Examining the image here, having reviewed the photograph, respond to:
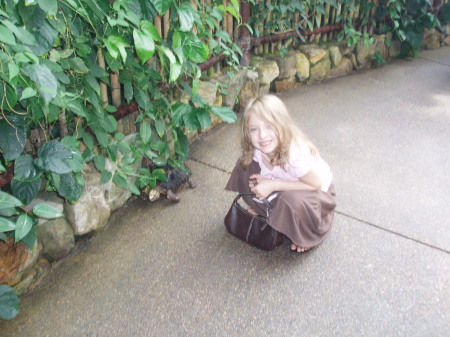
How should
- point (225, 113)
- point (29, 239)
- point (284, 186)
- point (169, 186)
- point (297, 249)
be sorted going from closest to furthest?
point (29, 239) → point (284, 186) → point (297, 249) → point (225, 113) → point (169, 186)

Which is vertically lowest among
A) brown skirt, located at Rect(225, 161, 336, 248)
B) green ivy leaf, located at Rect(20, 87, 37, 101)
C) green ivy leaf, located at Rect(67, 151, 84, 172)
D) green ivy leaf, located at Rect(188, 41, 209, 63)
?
brown skirt, located at Rect(225, 161, 336, 248)

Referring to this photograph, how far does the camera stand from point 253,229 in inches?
91.2

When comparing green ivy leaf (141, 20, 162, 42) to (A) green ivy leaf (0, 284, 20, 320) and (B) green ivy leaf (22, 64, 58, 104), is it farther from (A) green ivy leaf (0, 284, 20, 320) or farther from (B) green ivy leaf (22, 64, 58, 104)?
(A) green ivy leaf (0, 284, 20, 320)

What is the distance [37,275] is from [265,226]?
112cm

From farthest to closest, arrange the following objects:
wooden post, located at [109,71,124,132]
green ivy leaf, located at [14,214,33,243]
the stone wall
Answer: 1. wooden post, located at [109,71,124,132]
2. the stone wall
3. green ivy leaf, located at [14,214,33,243]

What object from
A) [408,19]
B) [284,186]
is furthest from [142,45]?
[408,19]

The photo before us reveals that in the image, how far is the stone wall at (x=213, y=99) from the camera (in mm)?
2082

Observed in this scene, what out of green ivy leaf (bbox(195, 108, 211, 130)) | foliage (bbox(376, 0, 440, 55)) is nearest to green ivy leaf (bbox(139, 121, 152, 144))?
green ivy leaf (bbox(195, 108, 211, 130))

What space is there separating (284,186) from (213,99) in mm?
1267

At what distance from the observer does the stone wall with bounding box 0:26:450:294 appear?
208 centimetres

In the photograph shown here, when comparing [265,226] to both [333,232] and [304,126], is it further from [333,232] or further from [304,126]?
[304,126]

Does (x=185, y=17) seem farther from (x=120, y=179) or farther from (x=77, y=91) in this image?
(x=120, y=179)

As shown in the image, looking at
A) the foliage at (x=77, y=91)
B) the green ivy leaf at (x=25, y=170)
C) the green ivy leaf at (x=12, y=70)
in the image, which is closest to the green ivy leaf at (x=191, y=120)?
the foliage at (x=77, y=91)

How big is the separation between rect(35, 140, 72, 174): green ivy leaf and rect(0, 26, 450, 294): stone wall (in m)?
0.39
